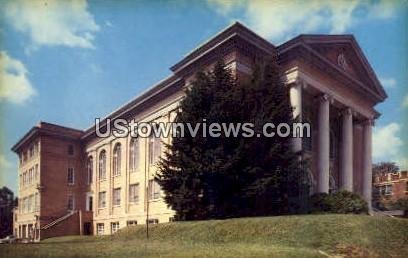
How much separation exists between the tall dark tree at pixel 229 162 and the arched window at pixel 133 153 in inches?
586

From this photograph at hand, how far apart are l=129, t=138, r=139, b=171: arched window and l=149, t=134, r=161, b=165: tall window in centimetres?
249

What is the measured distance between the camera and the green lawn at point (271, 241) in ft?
42.2

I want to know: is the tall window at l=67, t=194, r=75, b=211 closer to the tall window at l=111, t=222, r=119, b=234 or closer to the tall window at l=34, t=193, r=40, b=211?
the tall window at l=34, t=193, r=40, b=211

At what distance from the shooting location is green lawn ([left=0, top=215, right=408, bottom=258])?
1286 centimetres

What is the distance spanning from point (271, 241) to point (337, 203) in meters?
9.47

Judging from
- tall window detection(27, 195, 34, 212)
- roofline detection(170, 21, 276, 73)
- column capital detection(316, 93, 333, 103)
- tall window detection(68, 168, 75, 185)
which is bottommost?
tall window detection(27, 195, 34, 212)

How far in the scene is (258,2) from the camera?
16.0 m

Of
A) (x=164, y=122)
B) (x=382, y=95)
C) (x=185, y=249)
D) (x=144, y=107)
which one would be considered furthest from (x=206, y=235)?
(x=382, y=95)

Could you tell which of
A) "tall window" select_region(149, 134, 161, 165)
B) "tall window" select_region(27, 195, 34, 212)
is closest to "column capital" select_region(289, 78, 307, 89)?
"tall window" select_region(149, 134, 161, 165)

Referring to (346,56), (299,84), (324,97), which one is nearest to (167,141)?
(299,84)

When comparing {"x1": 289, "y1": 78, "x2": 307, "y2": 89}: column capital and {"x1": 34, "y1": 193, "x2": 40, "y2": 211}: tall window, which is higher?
{"x1": 289, "y1": 78, "x2": 307, "y2": 89}: column capital

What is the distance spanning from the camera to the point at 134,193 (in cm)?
3672

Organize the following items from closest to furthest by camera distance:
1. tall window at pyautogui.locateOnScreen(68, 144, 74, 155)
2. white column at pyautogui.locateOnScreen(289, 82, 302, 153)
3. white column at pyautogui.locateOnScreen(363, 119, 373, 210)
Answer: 1. white column at pyautogui.locateOnScreen(289, 82, 302, 153)
2. white column at pyautogui.locateOnScreen(363, 119, 373, 210)
3. tall window at pyautogui.locateOnScreen(68, 144, 74, 155)

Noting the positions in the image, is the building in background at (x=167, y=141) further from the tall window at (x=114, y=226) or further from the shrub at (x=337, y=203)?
the shrub at (x=337, y=203)
